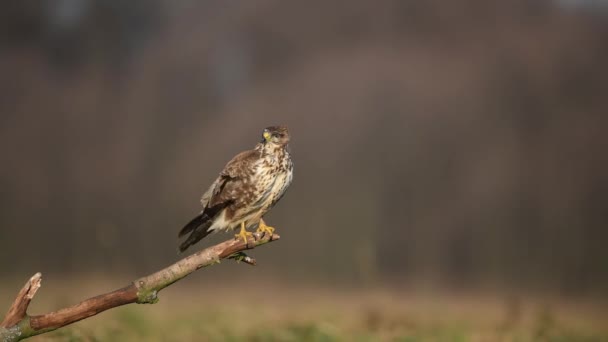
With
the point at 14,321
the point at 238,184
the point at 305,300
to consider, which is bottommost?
the point at 305,300

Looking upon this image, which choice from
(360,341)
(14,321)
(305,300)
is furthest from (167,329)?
(14,321)

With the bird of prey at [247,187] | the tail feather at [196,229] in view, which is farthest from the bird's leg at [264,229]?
the tail feather at [196,229]

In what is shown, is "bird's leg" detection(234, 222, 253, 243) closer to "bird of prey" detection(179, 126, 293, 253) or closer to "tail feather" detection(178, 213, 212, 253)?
"bird of prey" detection(179, 126, 293, 253)

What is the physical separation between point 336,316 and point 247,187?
9.06ft

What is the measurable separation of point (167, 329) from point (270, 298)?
1.85 metres

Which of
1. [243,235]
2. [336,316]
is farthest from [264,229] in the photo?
[336,316]

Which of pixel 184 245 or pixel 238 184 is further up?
pixel 238 184

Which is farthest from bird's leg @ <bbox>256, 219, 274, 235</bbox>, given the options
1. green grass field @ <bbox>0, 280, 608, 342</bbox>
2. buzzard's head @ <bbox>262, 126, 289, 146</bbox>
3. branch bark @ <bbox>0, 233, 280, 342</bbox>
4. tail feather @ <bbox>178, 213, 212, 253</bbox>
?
green grass field @ <bbox>0, 280, 608, 342</bbox>

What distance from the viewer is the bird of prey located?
10.6 feet

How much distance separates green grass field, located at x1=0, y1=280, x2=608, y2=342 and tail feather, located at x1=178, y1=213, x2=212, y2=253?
1.43 m

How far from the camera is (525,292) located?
6.89m

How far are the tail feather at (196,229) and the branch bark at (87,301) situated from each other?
16.2 inches

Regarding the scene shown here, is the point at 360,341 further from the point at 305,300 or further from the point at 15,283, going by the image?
the point at 15,283

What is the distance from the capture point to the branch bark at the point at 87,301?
261 cm
